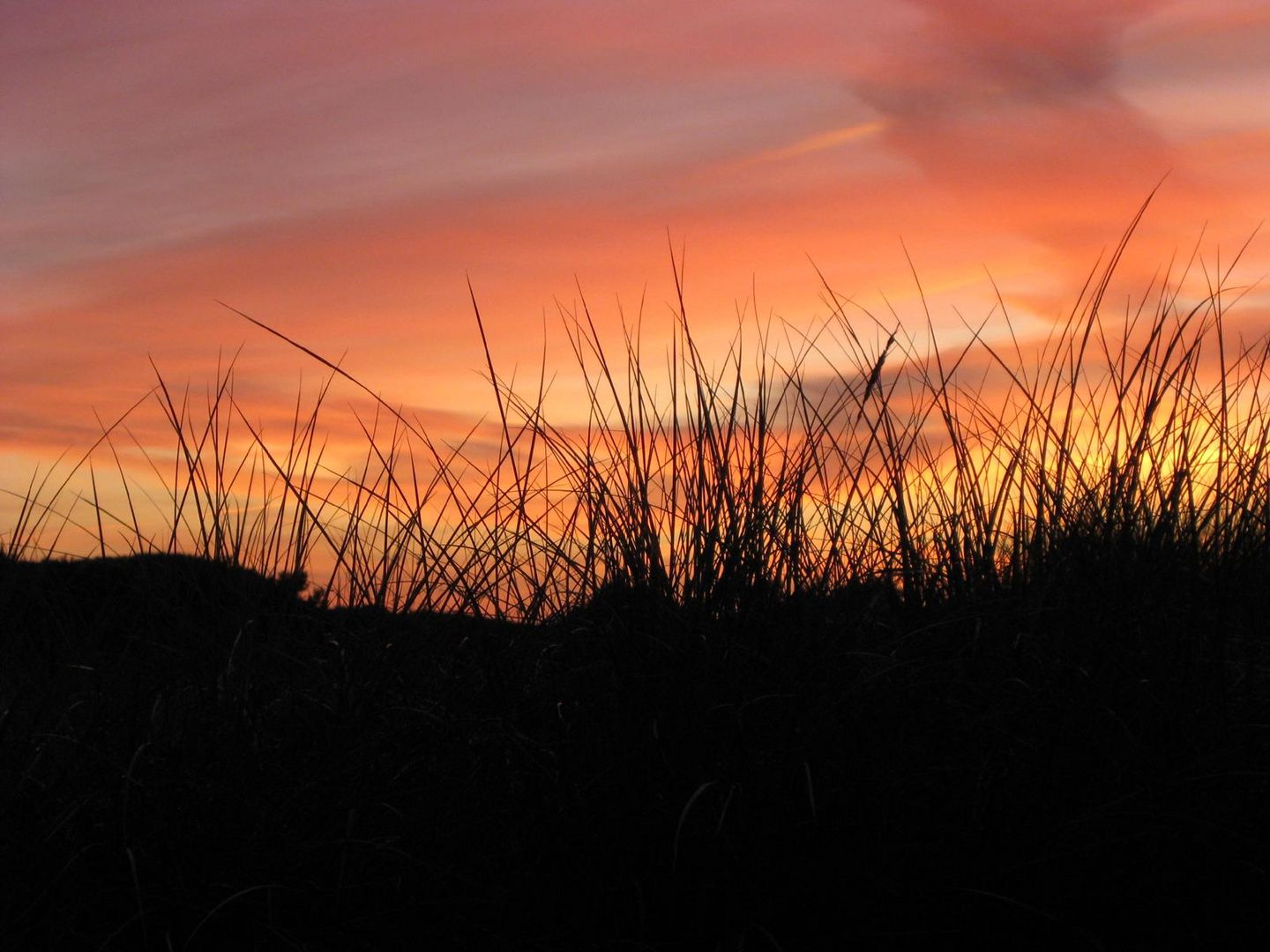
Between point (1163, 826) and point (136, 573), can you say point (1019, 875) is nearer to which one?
point (1163, 826)

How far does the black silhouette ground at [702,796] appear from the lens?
197cm

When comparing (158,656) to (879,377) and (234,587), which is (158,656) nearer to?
(234,587)

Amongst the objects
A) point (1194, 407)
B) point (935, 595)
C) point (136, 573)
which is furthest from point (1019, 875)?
point (136, 573)

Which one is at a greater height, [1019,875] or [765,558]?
[765,558]

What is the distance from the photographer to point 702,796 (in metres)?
2.04

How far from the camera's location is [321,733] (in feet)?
7.84

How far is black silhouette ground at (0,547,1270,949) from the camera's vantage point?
1969mm

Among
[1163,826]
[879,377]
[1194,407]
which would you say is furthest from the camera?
[1194,407]

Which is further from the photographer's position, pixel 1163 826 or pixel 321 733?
pixel 321 733

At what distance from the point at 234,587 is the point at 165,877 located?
1202mm

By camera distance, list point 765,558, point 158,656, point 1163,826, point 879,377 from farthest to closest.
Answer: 1. point 879,377
2. point 158,656
3. point 765,558
4. point 1163,826

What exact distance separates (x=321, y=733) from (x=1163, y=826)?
150 cm

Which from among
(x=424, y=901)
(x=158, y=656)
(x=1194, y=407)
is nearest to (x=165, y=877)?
(x=424, y=901)

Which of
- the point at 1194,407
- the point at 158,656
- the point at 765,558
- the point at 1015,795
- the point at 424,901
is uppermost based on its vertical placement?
the point at 1194,407
